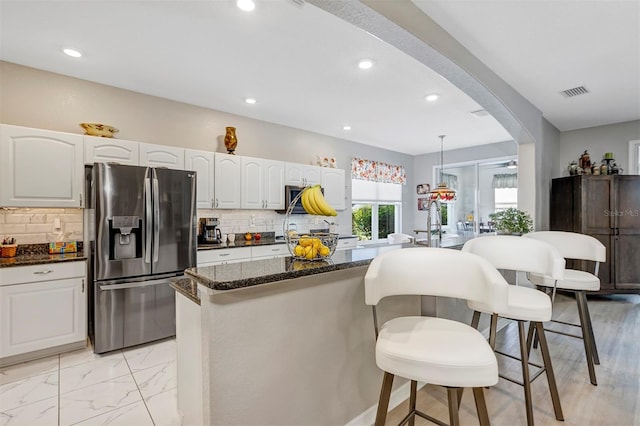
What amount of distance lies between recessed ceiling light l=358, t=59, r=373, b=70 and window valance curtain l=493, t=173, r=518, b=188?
469 cm

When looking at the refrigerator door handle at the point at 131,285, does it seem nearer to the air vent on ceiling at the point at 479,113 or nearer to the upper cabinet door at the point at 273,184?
the upper cabinet door at the point at 273,184

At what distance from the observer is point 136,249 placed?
3.00 metres

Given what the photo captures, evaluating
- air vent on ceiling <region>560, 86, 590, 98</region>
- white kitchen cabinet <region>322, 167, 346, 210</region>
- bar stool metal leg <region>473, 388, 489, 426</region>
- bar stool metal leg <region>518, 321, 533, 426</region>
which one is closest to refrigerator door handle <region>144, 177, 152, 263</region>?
white kitchen cabinet <region>322, 167, 346, 210</region>

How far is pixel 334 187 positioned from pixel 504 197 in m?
3.63

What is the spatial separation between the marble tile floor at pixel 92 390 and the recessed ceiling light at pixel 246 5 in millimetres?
2754

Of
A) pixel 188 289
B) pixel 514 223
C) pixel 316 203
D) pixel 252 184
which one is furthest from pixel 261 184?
pixel 514 223

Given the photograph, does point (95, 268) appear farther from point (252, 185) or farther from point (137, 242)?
point (252, 185)

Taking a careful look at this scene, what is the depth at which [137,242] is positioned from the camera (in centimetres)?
301

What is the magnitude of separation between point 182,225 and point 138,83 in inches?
64.4

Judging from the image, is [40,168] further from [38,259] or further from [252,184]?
[252,184]

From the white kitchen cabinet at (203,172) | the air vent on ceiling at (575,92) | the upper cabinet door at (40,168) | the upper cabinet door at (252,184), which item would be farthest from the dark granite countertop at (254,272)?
the air vent on ceiling at (575,92)

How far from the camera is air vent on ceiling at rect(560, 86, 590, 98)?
3.53 m

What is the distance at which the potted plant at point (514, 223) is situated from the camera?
3.80 metres

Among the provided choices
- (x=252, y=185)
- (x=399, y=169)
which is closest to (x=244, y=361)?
(x=252, y=185)
